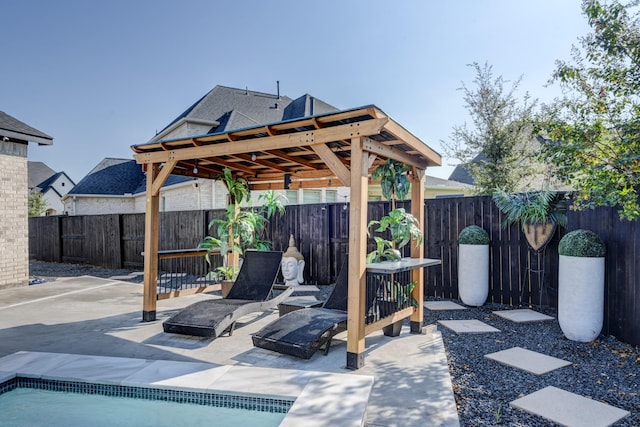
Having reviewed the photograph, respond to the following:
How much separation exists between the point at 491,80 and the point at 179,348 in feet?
35.8

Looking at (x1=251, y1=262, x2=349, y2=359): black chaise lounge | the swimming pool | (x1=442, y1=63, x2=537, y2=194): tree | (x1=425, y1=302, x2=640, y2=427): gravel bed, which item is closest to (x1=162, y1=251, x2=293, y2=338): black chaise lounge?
(x1=251, y1=262, x2=349, y2=359): black chaise lounge

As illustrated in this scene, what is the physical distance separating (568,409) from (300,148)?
12.3 feet

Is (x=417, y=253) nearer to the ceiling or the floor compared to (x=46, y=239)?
nearer to the ceiling

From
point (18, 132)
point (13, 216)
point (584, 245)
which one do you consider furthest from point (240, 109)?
point (584, 245)

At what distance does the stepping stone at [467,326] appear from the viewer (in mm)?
4703

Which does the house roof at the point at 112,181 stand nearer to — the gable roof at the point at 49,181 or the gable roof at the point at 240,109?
the gable roof at the point at 240,109

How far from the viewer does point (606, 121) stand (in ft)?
13.1

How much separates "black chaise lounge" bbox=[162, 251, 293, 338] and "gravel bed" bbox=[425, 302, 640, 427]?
7.77 feet

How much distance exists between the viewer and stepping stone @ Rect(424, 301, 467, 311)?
588 cm

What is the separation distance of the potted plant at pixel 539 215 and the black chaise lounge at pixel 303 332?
125 inches

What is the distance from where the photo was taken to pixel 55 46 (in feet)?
36.9

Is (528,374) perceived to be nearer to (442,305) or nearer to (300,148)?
(442,305)

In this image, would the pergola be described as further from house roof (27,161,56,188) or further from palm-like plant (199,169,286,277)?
house roof (27,161,56,188)

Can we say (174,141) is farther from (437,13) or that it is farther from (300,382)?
(437,13)
